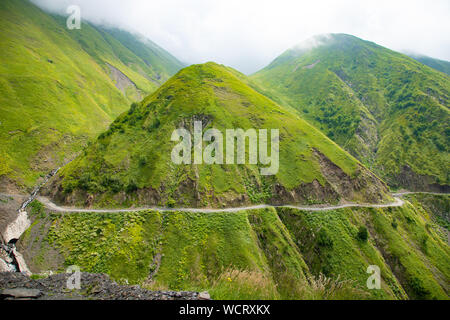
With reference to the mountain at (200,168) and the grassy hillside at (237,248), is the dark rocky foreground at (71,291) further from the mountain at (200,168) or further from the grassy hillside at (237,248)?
the mountain at (200,168)

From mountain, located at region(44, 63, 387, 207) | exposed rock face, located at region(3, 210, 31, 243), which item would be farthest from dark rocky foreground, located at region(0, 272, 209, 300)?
exposed rock face, located at region(3, 210, 31, 243)

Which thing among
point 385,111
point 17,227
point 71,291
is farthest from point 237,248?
point 385,111

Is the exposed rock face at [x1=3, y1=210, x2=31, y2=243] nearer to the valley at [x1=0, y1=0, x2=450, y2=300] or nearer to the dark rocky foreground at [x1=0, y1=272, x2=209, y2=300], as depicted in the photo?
the valley at [x1=0, y1=0, x2=450, y2=300]

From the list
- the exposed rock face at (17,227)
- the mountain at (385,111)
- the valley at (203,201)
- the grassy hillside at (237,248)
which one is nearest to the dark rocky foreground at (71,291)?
the valley at (203,201)
